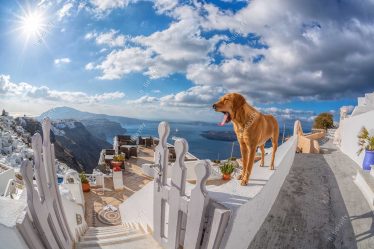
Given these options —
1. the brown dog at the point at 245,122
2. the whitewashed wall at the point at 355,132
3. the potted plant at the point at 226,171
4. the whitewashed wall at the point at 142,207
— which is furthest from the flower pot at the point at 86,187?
the whitewashed wall at the point at 355,132

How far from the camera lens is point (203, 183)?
1.90 metres

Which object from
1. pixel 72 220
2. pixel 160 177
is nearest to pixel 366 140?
pixel 160 177

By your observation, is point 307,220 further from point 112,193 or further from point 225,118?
point 112,193

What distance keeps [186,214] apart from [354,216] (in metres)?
3.97

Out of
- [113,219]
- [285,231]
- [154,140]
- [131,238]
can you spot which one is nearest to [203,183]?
[131,238]

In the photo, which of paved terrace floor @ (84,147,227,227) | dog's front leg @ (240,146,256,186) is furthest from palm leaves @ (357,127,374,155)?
dog's front leg @ (240,146,256,186)

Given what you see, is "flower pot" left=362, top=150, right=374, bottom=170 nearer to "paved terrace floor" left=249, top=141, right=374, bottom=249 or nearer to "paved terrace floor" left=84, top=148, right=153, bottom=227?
"paved terrace floor" left=249, top=141, right=374, bottom=249

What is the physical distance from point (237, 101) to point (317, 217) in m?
3.20

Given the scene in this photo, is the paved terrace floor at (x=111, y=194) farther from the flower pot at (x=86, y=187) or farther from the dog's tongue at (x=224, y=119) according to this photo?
the dog's tongue at (x=224, y=119)

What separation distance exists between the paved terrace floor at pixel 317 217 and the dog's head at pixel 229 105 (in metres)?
2.03

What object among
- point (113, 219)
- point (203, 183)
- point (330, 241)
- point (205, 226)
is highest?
point (203, 183)

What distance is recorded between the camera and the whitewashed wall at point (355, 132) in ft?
26.9

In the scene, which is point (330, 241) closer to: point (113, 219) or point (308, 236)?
point (308, 236)

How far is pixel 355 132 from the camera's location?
9445 millimetres
